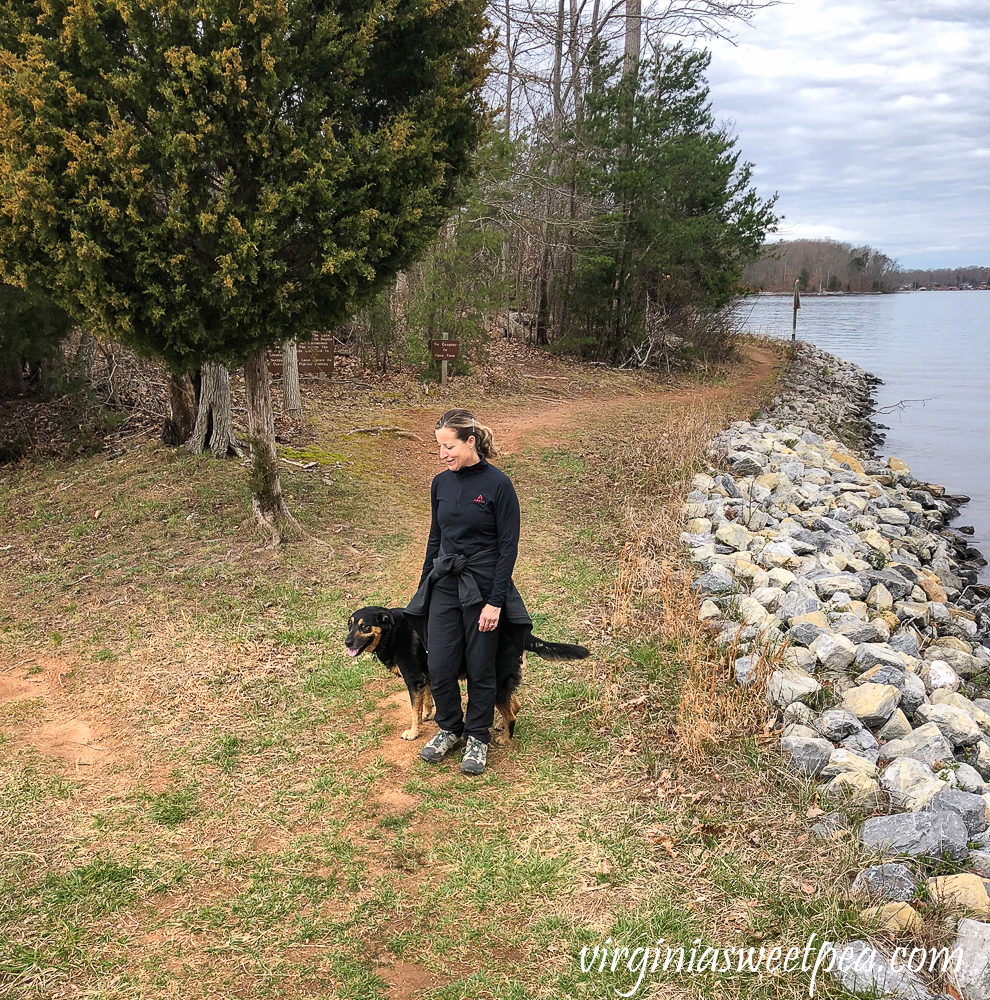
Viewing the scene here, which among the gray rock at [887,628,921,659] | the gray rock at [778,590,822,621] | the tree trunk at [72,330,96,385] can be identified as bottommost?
the gray rock at [887,628,921,659]

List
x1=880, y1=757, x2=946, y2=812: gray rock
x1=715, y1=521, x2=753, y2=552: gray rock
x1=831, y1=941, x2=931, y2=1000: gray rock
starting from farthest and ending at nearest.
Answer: x1=715, y1=521, x2=753, y2=552: gray rock → x1=880, y1=757, x2=946, y2=812: gray rock → x1=831, y1=941, x2=931, y2=1000: gray rock

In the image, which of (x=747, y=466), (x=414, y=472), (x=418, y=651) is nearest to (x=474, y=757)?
(x=418, y=651)

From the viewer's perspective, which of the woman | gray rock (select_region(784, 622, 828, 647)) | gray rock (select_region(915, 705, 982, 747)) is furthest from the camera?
gray rock (select_region(784, 622, 828, 647))

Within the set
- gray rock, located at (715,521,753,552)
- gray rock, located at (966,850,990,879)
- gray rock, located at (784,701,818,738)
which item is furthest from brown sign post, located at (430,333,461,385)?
gray rock, located at (966,850,990,879)

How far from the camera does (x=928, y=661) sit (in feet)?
23.4

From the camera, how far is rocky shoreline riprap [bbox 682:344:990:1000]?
380 cm

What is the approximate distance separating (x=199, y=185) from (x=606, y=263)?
1469 cm

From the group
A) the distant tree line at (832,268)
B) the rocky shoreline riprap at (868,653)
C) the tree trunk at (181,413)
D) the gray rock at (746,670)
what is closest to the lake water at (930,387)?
the rocky shoreline riprap at (868,653)

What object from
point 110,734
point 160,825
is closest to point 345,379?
point 110,734

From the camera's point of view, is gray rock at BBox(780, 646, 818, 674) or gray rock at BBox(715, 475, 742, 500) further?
gray rock at BBox(715, 475, 742, 500)

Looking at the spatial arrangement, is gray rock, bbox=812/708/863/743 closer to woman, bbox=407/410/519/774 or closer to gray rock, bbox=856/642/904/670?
gray rock, bbox=856/642/904/670

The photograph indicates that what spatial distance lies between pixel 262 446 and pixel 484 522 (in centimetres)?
444

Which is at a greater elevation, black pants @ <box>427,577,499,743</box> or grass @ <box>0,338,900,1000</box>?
black pants @ <box>427,577,499,743</box>

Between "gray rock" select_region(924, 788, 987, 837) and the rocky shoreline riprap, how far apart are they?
1 cm
